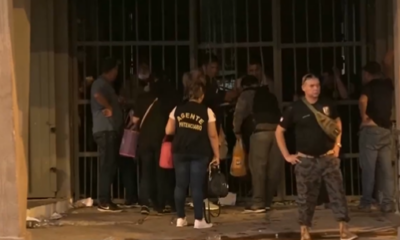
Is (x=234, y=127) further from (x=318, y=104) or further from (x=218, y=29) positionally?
(x=318, y=104)

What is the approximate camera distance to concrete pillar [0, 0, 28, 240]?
759 centimetres

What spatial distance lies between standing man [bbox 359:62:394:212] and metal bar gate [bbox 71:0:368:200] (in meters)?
1.36

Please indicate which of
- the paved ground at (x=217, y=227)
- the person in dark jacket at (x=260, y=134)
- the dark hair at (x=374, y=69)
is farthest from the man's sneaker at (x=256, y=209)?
the dark hair at (x=374, y=69)

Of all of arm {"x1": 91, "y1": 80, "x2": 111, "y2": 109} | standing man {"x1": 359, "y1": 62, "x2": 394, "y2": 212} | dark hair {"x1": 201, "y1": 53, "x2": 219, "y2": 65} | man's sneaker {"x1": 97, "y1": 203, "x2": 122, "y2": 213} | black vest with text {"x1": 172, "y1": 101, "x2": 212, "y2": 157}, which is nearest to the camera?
black vest with text {"x1": 172, "y1": 101, "x2": 212, "y2": 157}

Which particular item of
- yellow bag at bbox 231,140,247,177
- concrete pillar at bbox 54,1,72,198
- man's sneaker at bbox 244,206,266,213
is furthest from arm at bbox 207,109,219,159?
concrete pillar at bbox 54,1,72,198

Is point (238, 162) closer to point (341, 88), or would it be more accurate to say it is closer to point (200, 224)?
point (200, 224)

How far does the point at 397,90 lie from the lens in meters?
8.08

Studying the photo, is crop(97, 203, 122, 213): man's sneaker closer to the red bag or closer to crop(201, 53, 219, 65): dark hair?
the red bag

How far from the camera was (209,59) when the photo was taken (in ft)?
38.8

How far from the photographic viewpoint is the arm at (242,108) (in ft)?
35.8

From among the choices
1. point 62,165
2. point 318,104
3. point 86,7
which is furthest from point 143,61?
point 318,104

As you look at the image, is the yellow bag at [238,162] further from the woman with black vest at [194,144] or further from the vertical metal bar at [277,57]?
Answer: the woman with black vest at [194,144]

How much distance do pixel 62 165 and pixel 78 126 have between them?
2.26ft

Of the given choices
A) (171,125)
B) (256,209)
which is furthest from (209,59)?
(171,125)
